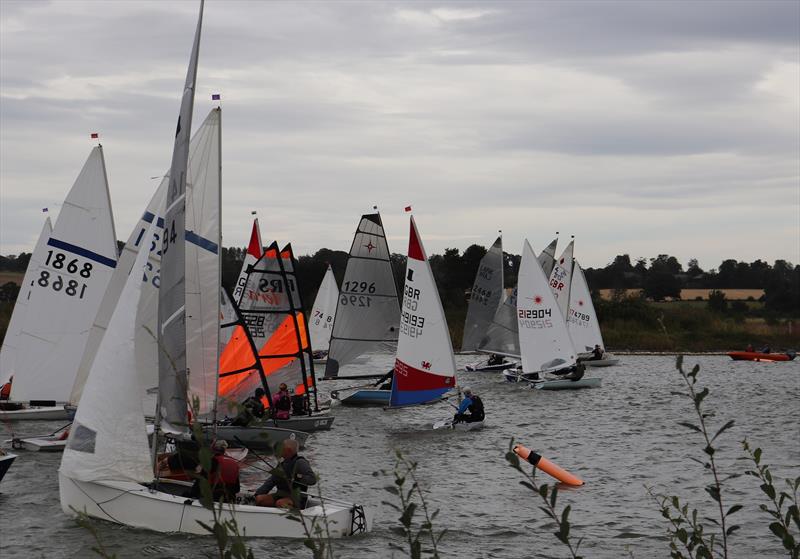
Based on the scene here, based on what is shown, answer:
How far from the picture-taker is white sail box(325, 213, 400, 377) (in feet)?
101

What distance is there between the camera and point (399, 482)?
172 inches

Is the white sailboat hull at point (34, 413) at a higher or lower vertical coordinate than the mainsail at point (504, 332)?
lower

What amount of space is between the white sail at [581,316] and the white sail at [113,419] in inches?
1458

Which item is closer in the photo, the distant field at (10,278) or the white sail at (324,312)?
the white sail at (324,312)

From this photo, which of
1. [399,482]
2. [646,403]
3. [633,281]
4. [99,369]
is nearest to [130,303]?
[99,369]

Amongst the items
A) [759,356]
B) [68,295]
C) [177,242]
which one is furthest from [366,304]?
[759,356]

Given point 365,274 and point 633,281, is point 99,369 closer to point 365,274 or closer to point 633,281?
point 365,274

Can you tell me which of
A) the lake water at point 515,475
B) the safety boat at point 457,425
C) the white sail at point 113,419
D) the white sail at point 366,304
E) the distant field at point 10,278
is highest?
the distant field at point 10,278

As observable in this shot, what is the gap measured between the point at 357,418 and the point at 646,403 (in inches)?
446

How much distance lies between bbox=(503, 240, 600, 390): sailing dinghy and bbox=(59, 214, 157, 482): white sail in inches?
958

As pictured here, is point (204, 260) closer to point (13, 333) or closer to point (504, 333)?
point (13, 333)

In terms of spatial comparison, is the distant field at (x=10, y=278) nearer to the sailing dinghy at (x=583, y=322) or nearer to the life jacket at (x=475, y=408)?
the sailing dinghy at (x=583, y=322)

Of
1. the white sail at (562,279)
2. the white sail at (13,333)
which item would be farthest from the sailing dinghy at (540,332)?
the white sail at (13,333)

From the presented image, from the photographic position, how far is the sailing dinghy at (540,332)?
119 ft
